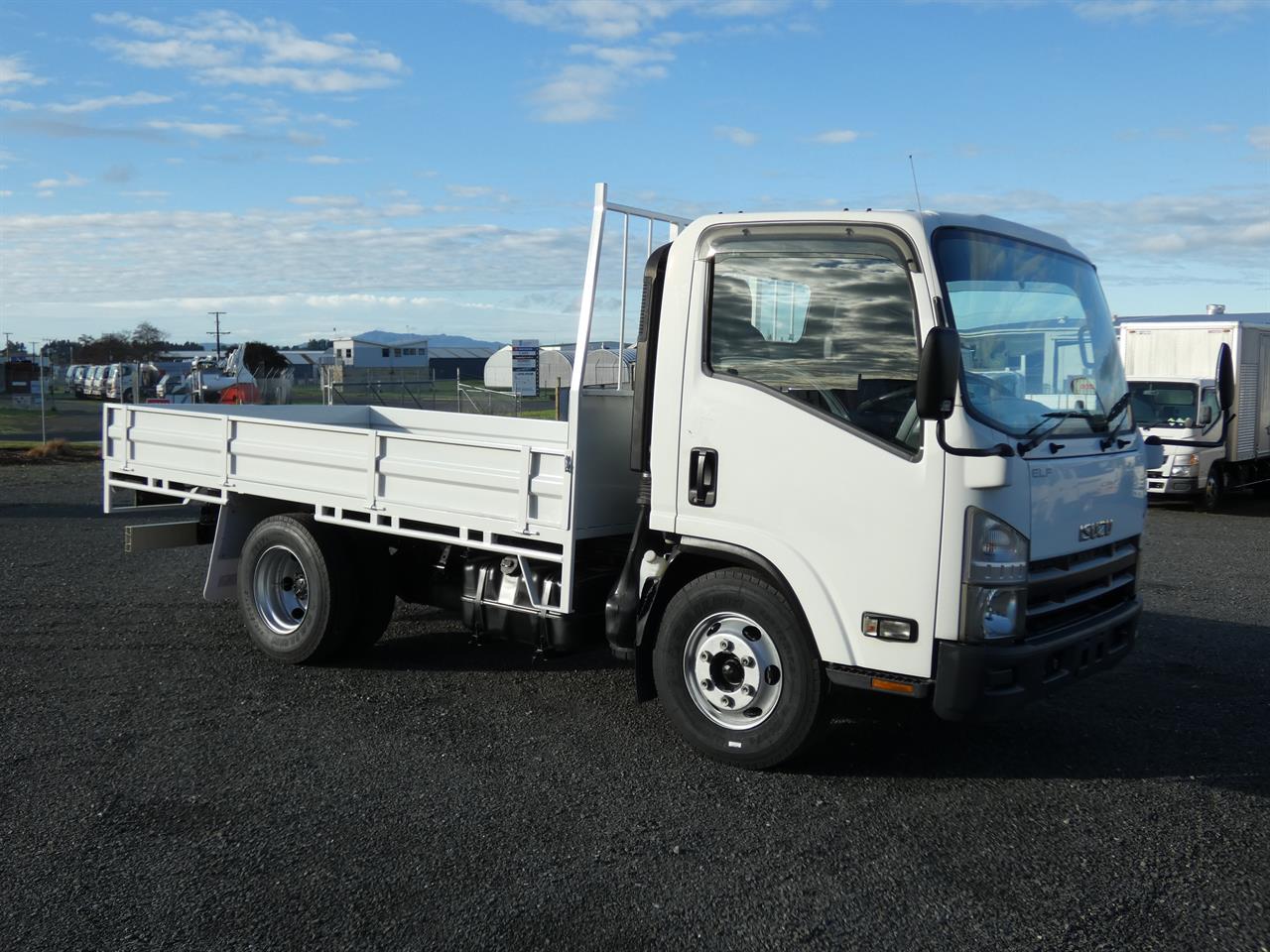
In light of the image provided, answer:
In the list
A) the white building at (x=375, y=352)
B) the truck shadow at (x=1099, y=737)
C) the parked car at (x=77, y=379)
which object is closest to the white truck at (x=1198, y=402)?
the truck shadow at (x=1099, y=737)

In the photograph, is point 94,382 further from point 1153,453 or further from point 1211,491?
point 1153,453

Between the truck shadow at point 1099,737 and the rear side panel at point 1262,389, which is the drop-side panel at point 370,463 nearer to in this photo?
the truck shadow at point 1099,737

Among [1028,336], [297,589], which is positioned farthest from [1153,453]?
[297,589]

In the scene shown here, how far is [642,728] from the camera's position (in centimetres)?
610

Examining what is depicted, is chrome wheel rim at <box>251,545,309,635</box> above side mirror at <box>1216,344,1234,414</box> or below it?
below

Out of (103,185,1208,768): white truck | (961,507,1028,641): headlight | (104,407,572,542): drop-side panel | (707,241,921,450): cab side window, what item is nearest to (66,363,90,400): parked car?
(104,407,572,542): drop-side panel

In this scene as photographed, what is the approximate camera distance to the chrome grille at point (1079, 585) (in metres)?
4.91

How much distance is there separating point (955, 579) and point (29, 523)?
12.1 metres

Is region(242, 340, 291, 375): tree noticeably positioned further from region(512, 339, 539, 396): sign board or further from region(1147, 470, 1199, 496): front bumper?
region(1147, 470, 1199, 496): front bumper

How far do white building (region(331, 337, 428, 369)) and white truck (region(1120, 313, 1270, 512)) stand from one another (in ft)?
243

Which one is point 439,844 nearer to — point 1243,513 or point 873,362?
point 873,362

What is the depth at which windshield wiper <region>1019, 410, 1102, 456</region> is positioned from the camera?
15.7ft

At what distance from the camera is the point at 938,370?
442 cm

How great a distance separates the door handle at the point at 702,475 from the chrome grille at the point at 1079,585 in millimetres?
1443
